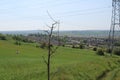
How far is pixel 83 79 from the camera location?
35375 millimetres

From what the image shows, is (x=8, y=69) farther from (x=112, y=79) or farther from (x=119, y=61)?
(x=119, y=61)

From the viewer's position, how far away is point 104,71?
4531 centimetres

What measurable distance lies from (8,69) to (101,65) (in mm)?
19606

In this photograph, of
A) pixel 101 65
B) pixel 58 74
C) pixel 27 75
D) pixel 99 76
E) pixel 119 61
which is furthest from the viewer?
pixel 119 61

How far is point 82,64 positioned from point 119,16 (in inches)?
823

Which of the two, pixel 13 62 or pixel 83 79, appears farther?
pixel 13 62

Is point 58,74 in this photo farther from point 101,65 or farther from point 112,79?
point 101,65

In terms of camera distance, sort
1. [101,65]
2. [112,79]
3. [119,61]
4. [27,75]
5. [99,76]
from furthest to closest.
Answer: [119,61], [101,65], [99,76], [112,79], [27,75]

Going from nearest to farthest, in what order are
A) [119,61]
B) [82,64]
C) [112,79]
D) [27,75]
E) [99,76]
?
[27,75]
[112,79]
[99,76]
[82,64]
[119,61]

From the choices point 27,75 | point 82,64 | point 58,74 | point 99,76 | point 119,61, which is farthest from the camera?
point 119,61

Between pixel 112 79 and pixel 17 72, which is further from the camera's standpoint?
pixel 112 79

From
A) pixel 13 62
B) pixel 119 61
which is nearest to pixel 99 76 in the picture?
pixel 13 62

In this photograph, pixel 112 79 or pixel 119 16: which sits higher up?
pixel 119 16

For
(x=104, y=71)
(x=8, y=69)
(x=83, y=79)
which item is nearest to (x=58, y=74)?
(x=83, y=79)
